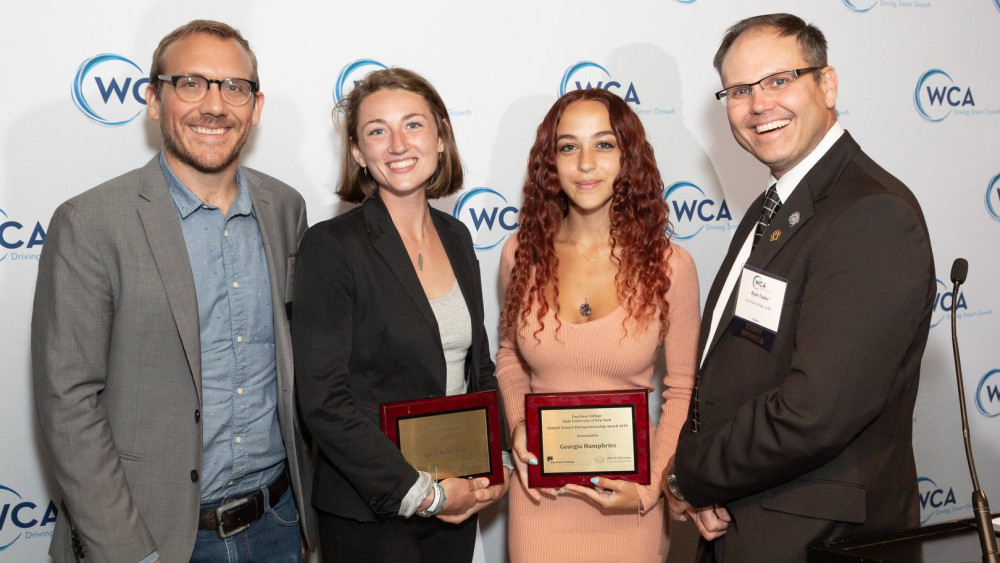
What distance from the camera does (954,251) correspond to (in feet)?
13.9

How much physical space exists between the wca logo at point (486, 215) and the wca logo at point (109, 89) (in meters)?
1.34

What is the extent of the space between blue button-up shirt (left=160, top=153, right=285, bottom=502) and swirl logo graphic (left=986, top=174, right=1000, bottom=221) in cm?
393

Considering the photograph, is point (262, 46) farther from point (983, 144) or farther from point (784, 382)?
point (983, 144)

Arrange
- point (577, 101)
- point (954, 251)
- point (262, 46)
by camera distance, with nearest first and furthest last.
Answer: point (577, 101), point (262, 46), point (954, 251)

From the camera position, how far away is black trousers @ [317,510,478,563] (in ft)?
7.51

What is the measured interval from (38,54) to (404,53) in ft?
4.42

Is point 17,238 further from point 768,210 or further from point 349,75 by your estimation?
point 768,210

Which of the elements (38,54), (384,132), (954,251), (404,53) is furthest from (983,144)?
(38,54)

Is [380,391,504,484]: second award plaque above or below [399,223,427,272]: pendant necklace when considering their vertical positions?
below

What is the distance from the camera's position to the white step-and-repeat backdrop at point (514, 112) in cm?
283

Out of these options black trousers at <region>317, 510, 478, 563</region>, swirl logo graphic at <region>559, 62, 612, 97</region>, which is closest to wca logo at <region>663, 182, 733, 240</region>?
swirl logo graphic at <region>559, 62, 612, 97</region>

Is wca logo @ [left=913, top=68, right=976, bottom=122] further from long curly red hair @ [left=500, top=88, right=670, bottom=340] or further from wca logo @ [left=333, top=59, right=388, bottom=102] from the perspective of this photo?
wca logo @ [left=333, top=59, right=388, bottom=102]

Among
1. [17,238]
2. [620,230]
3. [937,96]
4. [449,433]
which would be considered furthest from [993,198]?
[17,238]

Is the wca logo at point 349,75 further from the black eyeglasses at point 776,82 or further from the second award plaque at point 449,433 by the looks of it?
the black eyeglasses at point 776,82
